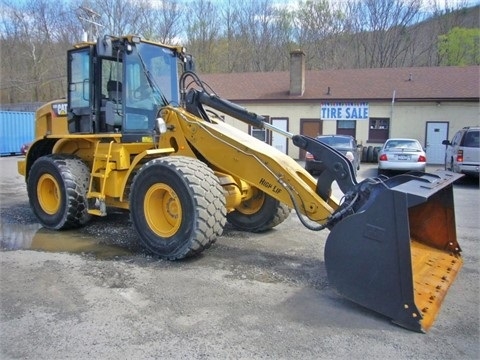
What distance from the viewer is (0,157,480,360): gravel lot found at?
10.9 feet

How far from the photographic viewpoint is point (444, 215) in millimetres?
5188

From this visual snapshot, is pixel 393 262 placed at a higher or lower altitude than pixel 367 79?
lower

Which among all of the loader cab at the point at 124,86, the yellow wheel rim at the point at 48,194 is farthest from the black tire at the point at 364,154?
the yellow wheel rim at the point at 48,194

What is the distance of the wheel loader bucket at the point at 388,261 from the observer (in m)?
3.63

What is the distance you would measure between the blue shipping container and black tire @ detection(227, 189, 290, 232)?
20296 millimetres

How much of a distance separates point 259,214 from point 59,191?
9.90 ft

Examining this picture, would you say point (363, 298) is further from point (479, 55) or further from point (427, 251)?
point (479, 55)

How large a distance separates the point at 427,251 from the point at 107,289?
3.50 metres

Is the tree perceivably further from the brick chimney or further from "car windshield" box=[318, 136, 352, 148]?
"car windshield" box=[318, 136, 352, 148]

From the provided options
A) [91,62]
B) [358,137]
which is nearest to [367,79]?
[358,137]

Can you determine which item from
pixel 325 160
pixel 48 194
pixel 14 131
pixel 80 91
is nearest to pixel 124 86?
pixel 80 91

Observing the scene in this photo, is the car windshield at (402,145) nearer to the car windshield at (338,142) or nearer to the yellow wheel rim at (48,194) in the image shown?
the car windshield at (338,142)

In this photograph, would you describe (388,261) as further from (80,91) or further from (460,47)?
(460,47)

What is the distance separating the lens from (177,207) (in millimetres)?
5375
